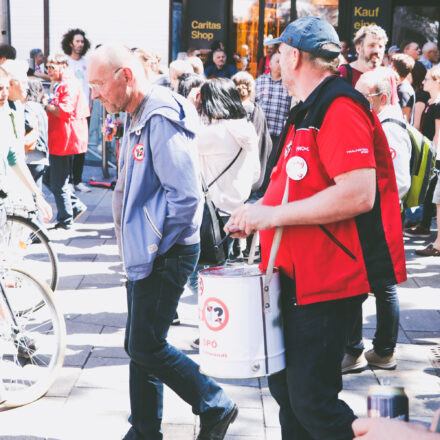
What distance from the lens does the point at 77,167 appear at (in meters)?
10.6

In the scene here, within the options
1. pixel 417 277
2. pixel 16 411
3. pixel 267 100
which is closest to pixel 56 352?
pixel 16 411

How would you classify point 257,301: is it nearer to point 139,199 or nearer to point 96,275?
point 139,199

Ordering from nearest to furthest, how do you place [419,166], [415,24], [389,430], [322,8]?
[389,430] < [419,166] < [322,8] < [415,24]

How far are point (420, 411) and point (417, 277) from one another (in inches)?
115

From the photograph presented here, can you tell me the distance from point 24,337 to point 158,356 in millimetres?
1285

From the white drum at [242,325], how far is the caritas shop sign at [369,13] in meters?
13.1

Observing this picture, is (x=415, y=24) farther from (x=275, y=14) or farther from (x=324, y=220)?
(x=324, y=220)

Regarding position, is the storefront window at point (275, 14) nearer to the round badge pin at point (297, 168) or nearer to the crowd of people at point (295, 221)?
the crowd of people at point (295, 221)

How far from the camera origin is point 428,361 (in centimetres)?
452

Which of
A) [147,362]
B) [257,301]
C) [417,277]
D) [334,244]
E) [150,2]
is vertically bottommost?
[417,277]

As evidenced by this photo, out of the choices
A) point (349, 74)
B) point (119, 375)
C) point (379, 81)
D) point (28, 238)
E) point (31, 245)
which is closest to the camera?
point (119, 375)

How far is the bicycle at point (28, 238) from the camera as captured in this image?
4765mm

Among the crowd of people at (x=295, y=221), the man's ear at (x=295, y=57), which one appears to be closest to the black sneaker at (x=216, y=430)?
the crowd of people at (x=295, y=221)

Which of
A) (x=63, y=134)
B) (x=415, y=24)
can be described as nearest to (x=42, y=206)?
(x=63, y=134)
